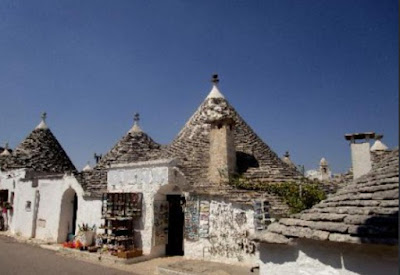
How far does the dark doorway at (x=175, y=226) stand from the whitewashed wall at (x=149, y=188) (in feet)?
2.06

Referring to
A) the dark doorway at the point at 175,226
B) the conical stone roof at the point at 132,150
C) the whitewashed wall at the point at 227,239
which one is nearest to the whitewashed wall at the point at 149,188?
the dark doorway at the point at 175,226

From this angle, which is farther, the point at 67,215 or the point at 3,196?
the point at 3,196

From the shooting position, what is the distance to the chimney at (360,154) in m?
9.54

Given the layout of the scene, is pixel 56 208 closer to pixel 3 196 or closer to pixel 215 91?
pixel 3 196

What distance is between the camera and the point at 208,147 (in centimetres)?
1385

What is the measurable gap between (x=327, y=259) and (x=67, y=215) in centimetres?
1357

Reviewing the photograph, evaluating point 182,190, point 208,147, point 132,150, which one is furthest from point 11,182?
point 182,190

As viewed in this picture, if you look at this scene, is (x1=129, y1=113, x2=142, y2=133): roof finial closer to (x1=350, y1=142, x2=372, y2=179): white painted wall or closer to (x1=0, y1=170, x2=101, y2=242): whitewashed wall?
(x1=0, y1=170, x2=101, y2=242): whitewashed wall

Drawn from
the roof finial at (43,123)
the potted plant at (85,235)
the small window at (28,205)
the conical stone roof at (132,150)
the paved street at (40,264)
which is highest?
the roof finial at (43,123)

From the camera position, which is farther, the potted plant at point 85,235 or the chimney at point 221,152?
the potted plant at point 85,235

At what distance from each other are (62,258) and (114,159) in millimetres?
6288

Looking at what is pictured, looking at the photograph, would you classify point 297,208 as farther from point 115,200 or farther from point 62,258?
point 62,258

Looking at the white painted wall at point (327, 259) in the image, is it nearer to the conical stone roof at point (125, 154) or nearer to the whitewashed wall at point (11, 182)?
the conical stone roof at point (125, 154)

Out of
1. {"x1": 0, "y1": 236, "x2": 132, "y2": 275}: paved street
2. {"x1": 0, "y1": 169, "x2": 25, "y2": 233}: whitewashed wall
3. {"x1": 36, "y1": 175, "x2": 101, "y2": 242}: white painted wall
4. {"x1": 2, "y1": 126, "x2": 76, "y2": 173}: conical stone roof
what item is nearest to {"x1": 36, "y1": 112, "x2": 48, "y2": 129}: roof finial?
{"x1": 2, "y1": 126, "x2": 76, "y2": 173}: conical stone roof
